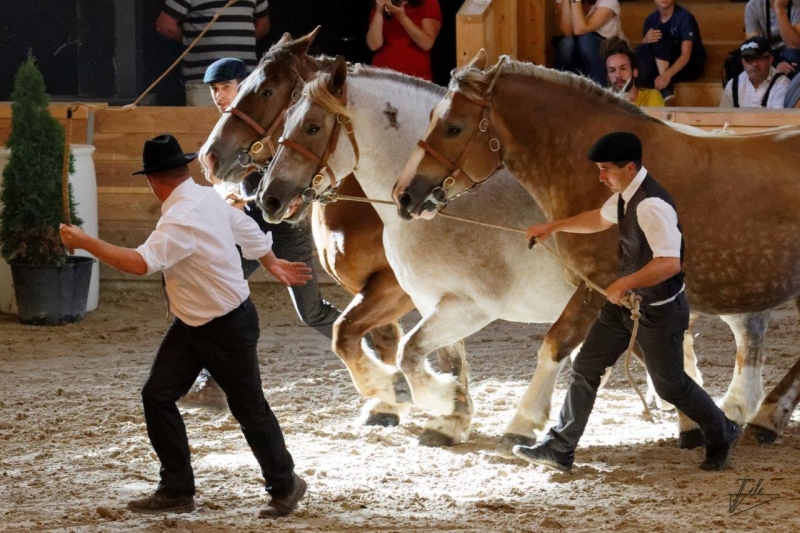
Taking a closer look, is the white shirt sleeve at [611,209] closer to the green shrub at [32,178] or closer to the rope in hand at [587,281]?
the rope in hand at [587,281]

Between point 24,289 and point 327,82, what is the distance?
194 inches

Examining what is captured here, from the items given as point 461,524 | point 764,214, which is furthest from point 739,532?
point 764,214

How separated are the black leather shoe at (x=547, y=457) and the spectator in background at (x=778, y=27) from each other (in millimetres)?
5573

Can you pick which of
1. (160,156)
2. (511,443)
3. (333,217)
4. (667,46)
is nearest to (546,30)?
(667,46)

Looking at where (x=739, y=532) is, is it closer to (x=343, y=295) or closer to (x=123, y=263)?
(x=123, y=263)

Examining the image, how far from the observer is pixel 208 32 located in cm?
1102

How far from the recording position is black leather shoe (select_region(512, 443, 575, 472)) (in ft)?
18.0

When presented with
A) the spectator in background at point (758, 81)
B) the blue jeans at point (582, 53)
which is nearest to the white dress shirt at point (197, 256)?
the blue jeans at point (582, 53)

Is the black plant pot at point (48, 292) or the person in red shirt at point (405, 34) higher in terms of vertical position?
the person in red shirt at point (405, 34)

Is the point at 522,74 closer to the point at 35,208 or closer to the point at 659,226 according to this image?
the point at 659,226

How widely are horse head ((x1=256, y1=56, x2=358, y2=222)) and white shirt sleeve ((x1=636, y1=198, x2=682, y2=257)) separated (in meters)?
1.69

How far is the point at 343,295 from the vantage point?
10438mm

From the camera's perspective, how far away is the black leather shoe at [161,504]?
5043 millimetres

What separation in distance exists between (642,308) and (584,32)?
19.2ft
